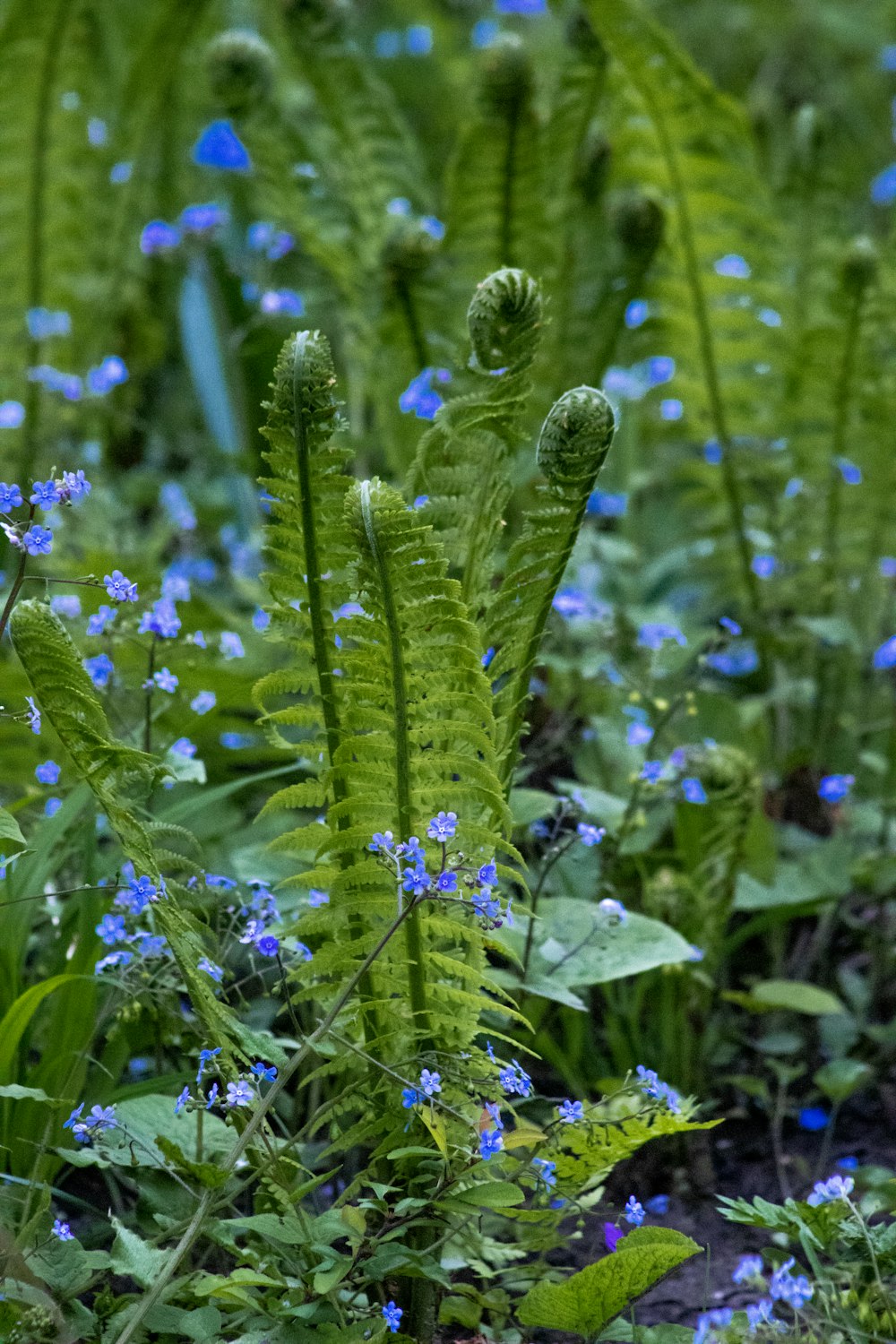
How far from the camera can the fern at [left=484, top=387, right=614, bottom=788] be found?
1229 mm

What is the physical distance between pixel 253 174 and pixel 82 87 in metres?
0.51

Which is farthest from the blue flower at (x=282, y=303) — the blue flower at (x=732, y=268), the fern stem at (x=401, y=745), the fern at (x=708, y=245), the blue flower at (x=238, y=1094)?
the blue flower at (x=238, y=1094)

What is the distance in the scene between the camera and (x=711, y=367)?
8.31ft

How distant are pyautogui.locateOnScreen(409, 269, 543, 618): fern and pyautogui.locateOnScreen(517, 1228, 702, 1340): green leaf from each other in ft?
1.93

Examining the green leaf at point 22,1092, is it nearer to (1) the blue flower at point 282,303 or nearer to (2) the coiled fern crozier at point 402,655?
(2) the coiled fern crozier at point 402,655

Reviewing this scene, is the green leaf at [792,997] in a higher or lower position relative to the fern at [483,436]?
lower

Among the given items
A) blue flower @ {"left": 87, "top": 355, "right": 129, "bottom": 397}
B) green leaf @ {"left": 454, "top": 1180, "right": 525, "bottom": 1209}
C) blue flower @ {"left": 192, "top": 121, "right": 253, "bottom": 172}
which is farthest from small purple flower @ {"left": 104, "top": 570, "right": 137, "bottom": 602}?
blue flower @ {"left": 192, "top": 121, "right": 253, "bottom": 172}

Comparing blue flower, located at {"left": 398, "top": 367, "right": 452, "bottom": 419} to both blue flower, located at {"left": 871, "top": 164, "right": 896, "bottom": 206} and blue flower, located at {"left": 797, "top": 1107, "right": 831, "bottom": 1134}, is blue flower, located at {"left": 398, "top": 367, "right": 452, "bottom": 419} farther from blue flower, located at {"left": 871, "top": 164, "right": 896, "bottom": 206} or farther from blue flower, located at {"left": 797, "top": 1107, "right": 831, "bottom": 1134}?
blue flower, located at {"left": 871, "top": 164, "right": 896, "bottom": 206}

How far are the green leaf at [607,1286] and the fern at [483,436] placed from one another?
59 cm

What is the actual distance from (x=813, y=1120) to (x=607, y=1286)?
0.67 m

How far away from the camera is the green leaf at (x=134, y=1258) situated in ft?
3.70

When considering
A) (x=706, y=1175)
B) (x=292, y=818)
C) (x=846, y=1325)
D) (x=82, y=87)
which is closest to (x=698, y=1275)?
(x=706, y=1175)

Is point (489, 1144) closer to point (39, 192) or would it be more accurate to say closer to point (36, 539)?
point (36, 539)

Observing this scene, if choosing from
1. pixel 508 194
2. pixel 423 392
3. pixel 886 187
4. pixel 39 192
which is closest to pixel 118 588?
pixel 423 392
